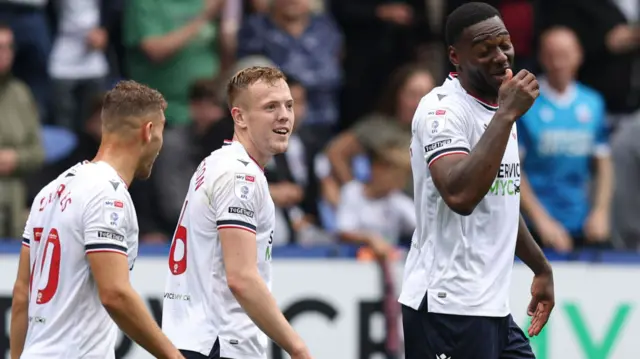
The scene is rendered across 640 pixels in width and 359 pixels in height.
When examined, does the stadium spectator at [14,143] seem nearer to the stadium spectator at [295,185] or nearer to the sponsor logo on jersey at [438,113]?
the stadium spectator at [295,185]

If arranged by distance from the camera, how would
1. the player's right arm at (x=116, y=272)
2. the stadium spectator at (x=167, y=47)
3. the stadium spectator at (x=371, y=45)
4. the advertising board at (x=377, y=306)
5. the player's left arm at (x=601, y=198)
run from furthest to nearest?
the stadium spectator at (x=371, y=45) → the stadium spectator at (x=167, y=47) → the player's left arm at (x=601, y=198) → the advertising board at (x=377, y=306) → the player's right arm at (x=116, y=272)

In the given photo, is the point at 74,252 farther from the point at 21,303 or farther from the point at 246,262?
the point at 246,262

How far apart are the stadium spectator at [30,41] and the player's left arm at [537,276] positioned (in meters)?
6.96

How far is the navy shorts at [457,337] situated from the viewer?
681cm

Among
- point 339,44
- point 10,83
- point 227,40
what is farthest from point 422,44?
point 10,83

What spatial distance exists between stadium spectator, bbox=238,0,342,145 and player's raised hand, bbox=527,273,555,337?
5.76 meters

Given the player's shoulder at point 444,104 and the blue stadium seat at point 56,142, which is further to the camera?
the blue stadium seat at point 56,142

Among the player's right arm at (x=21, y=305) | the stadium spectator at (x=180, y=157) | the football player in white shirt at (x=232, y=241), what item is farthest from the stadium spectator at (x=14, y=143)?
the football player in white shirt at (x=232, y=241)

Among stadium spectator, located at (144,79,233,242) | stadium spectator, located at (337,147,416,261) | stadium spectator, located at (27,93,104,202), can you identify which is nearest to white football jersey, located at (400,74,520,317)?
stadium spectator, located at (337,147,416,261)

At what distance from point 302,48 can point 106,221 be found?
7.07 meters

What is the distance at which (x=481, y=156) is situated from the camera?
6336 mm

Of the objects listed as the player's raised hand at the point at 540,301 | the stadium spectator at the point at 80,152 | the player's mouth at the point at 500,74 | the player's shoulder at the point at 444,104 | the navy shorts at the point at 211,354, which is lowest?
the navy shorts at the point at 211,354

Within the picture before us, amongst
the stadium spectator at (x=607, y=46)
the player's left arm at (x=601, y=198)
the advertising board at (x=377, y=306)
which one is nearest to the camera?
the advertising board at (x=377, y=306)

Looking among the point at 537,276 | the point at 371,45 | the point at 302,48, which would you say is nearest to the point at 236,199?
the point at 537,276
